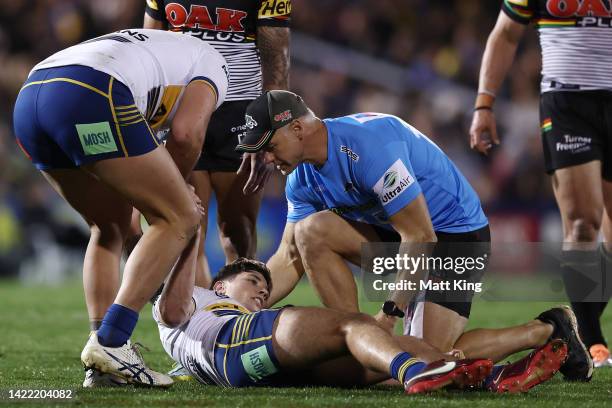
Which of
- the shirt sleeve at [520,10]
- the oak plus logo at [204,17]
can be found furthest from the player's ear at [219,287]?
the shirt sleeve at [520,10]

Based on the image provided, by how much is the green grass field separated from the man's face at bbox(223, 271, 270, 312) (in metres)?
0.55

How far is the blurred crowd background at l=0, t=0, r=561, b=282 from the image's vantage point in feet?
40.8

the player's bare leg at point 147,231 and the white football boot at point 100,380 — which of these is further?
the white football boot at point 100,380

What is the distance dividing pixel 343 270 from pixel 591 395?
151 cm

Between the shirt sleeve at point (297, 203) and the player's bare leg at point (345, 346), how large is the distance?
1.39 meters

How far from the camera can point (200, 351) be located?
4.50 meters

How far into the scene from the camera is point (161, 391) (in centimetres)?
427

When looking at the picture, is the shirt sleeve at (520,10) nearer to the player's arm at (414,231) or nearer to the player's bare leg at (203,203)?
the player's arm at (414,231)

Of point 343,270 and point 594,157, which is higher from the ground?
point 594,157

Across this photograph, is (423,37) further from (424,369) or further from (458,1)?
(424,369)

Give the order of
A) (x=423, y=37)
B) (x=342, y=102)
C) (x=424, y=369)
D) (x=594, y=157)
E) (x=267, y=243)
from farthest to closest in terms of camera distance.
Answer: (x=423, y=37)
(x=342, y=102)
(x=267, y=243)
(x=594, y=157)
(x=424, y=369)

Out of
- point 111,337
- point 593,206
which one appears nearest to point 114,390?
point 111,337

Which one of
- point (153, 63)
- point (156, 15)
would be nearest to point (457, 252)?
point (153, 63)

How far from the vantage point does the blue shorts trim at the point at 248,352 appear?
427 cm
